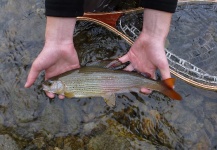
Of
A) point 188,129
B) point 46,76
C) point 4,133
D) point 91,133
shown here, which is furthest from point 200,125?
point 4,133

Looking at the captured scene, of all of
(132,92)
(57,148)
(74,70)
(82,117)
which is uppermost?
(74,70)

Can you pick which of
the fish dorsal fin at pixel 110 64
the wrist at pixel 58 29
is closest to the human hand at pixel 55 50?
the wrist at pixel 58 29

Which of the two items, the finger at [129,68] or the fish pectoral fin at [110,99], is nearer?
the fish pectoral fin at [110,99]

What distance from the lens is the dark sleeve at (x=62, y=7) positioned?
123 inches

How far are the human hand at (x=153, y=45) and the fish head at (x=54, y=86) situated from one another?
0.81 metres

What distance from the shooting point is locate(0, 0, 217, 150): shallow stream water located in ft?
11.4

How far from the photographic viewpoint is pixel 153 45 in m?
3.32

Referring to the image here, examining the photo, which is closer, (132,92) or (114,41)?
(132,92)

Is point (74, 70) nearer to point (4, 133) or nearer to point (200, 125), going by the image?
point (4, 133)

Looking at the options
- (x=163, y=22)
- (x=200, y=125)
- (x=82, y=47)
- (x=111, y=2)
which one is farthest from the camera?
(x=111, y=2)

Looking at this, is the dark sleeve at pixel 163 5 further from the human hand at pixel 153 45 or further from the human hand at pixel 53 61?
the human hand at pixel 53 61

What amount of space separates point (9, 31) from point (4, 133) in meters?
1.57

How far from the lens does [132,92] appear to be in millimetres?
3725

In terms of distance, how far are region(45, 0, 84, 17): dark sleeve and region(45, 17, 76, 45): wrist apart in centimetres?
6
